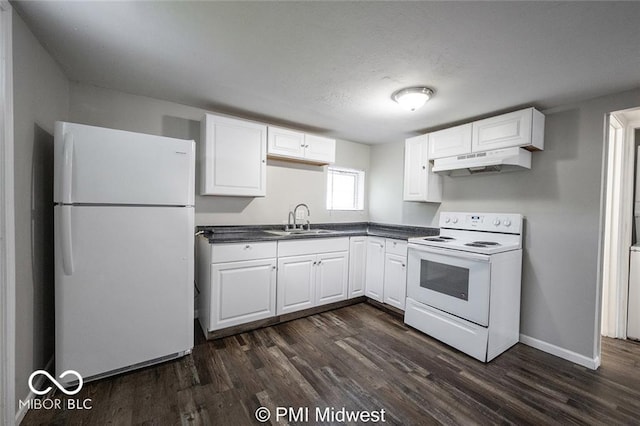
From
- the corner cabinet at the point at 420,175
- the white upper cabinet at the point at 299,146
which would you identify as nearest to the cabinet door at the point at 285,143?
the white upper cabinet at the point at 299,146

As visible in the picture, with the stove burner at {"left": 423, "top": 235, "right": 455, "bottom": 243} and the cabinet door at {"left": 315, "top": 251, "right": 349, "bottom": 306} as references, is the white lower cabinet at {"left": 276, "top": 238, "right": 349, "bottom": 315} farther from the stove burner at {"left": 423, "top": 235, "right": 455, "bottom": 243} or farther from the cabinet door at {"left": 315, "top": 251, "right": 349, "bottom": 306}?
the stove burner at {"left": 423, "top": 235, "right": 455, "bottom": 243}

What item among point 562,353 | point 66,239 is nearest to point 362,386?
point 562,353

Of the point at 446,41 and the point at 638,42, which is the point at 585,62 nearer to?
the point at 638,42

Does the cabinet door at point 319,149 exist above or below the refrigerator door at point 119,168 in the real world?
above

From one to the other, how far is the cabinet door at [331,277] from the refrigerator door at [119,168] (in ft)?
5.00

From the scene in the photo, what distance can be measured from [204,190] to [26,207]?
119 centimetres

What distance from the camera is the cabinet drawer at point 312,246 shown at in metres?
2.68

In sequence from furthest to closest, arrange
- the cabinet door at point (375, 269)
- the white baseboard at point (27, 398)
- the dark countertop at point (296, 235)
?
the cabinet door at point (375, 269), the dark countertop at point (296, 235), the white baseboard at point (27, 398)

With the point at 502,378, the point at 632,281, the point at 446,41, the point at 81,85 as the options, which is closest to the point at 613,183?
the point at 632,281

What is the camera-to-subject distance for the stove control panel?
8.25 ft

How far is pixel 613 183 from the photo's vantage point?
257 centimetres

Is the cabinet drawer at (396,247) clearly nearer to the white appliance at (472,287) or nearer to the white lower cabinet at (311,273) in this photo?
the white appliance at (472,287)

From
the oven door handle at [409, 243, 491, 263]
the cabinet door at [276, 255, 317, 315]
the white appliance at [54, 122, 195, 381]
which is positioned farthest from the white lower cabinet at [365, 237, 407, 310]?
the white appliance at [54, 122, 195, 381]

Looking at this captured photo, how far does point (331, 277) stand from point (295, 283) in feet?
1.53
